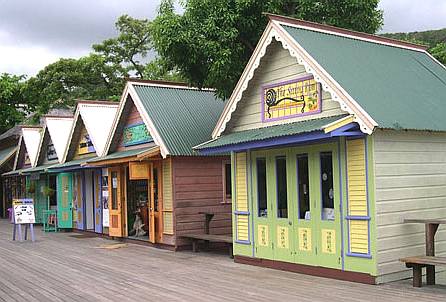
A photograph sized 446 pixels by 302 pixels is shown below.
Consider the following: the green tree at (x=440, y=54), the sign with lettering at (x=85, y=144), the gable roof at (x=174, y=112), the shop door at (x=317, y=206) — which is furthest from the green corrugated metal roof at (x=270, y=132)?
the green tree at (x=440, y=54)

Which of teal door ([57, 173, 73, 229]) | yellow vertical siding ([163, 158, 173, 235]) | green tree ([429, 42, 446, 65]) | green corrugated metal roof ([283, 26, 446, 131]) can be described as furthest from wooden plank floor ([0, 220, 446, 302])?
green tree ([429, 42, 446, 65])

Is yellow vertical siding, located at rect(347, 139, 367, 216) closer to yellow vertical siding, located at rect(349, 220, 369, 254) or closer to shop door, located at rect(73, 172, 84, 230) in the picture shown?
yellow vertical siding, located at rect(349, 220, 369, 254)

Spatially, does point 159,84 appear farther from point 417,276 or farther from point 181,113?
point 417,276

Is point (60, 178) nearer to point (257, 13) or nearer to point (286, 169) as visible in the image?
point (257, 13)

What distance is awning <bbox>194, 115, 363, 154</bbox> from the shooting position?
935 cm

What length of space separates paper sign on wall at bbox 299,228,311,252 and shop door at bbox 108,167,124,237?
865cm

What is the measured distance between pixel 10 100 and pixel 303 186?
3671 cm

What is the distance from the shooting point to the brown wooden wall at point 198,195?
15492 millimetres

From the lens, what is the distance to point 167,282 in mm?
10773

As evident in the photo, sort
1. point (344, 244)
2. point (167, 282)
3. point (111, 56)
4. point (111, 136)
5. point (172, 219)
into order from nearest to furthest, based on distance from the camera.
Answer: point (344, 244) < point (167, 282) < point (172, 219) < point (111, 136) < point (111, 56)

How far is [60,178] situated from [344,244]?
16.0 m

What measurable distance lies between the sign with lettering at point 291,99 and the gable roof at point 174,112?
4.01 m

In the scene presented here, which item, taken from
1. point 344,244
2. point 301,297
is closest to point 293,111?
point 344,244

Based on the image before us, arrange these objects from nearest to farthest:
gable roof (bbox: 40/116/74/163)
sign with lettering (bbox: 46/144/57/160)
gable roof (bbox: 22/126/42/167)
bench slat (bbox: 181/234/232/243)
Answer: bench slat (bbox: 181/234/232/243) < gable roof (bbox: 40/116/74/163) < sign with lettering (bbox: 46/144/57/160) < gable roof (bbox: 22/126/42/167)
